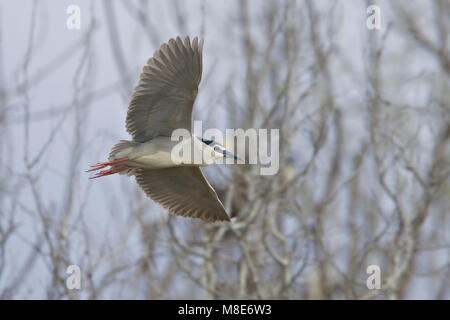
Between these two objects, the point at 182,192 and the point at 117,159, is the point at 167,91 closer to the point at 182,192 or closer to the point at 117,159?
the point at 117,159

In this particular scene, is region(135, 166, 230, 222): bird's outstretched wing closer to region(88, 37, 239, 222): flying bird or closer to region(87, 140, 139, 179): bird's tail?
region(88, 37, 239, 222): flying bird

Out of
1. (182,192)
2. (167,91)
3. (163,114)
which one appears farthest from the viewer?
(182,192)

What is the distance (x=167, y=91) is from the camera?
5.43 m

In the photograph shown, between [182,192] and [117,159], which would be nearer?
[117,159]

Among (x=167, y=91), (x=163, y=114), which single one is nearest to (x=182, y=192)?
(x=163, y=114)

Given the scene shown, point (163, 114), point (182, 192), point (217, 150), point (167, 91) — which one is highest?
point (167, 91)

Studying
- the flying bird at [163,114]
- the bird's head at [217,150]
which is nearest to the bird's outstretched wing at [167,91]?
the flying bird at [163,114]

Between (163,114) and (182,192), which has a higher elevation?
(163,114)

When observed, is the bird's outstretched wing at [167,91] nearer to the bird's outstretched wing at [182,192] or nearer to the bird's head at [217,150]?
the bird's head at [217,150]

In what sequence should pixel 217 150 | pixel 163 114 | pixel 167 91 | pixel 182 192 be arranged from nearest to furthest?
pixel 167 91
pixel 163 114
pixel 217 150
pixel 182 192

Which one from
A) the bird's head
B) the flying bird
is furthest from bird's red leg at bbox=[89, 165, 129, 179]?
the bird's head

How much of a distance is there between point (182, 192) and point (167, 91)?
103cm

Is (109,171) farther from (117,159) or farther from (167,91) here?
(167,91)

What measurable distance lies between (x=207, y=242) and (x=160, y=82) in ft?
6.99
